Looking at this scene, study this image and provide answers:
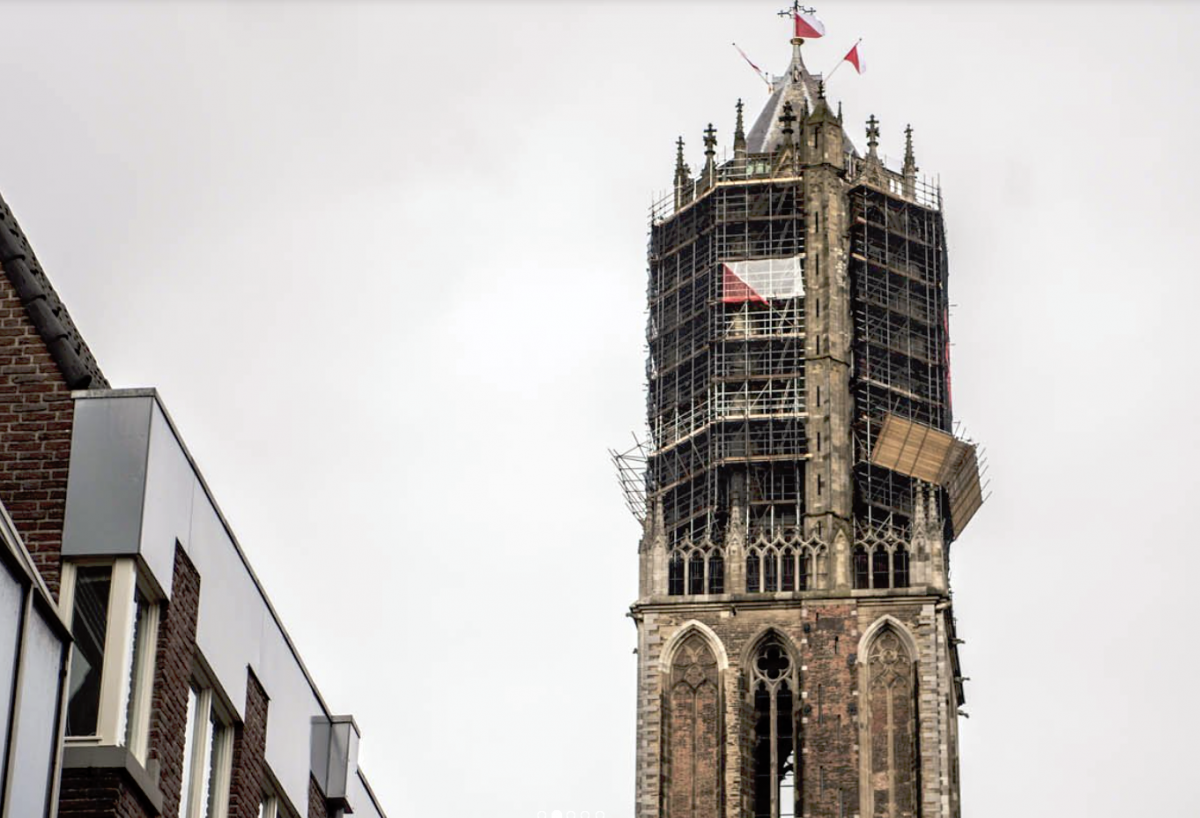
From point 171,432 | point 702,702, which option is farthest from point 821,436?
point 171,432

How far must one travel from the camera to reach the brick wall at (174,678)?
24484mm

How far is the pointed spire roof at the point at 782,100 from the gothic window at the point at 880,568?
1673 cm

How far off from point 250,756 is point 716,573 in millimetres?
62858

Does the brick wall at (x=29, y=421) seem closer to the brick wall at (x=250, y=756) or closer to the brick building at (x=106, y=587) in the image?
the brick building at (x=106, y=587)

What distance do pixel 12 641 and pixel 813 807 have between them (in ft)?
220

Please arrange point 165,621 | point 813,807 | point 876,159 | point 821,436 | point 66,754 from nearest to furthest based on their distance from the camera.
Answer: point 66,754
point 165,621
point 813,807
point 821,436
point 876,159

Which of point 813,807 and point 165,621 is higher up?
point 813,807

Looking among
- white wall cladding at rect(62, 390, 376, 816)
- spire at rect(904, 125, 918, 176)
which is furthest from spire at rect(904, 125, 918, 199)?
white wall cladding at rect(62, 390, 376, 816)

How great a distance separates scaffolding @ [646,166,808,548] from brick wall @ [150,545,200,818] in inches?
2596

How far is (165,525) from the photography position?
82.1ft

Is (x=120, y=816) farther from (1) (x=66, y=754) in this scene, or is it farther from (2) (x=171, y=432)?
(2) (x=171, y=432)

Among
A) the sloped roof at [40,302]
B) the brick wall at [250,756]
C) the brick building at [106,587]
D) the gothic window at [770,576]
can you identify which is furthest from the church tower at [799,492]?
the sloped roof at [40,302]

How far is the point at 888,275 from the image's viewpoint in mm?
96938

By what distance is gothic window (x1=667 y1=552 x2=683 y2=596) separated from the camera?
9062 cm
